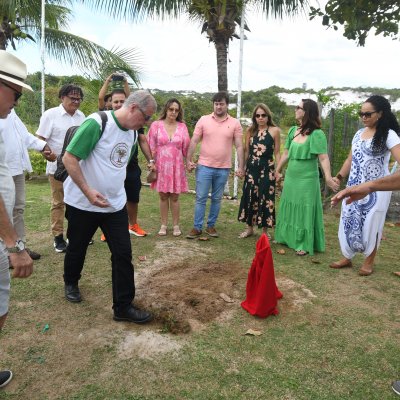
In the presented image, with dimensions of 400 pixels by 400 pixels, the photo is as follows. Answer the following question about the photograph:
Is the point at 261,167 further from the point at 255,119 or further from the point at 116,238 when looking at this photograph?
the point at 116,238

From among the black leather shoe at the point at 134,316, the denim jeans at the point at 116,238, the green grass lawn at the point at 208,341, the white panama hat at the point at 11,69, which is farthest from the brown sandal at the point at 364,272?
the white panama hat at the point at 11,69

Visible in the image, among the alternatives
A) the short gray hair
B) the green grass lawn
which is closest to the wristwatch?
the green grass lawn

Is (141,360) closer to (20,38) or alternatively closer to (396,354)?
(396,354)

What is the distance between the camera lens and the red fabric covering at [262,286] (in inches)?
139

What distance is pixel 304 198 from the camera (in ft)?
17.2

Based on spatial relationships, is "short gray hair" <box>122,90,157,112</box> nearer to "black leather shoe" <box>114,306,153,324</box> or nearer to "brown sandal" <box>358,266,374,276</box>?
"black leather shoe" <box>114,306,153,324</box>

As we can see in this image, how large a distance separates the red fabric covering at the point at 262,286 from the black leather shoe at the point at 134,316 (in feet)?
2.99

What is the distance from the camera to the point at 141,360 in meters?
2.89

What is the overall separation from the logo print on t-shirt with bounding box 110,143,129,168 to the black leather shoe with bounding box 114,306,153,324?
122 cm

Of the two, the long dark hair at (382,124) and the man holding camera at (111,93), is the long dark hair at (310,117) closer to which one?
the long dark hair at (382,124)

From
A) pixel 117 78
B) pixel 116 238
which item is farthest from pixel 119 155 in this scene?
pixel 117 78

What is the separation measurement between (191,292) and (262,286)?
77cm

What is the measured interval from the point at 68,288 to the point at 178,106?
9.82ft

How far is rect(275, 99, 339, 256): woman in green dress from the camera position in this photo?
16.7ft
